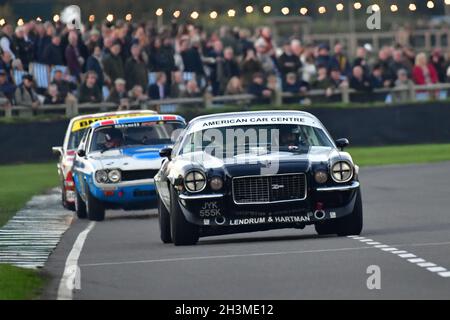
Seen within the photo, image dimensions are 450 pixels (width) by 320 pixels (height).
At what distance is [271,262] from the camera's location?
13.2 m

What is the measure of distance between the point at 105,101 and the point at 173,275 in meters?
22.1

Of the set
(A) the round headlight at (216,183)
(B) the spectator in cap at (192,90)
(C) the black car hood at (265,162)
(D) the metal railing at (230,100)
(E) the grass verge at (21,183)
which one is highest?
(C) the black car hood at (265,162)

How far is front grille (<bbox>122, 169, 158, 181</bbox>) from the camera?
21.2 m

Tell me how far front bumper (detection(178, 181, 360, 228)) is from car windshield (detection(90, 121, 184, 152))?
6.62 m

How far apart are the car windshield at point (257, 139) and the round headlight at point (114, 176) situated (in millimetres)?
4531

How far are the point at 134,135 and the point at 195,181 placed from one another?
742 cm

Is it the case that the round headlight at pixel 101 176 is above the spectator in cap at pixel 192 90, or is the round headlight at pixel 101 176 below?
above

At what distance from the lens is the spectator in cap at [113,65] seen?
109 ft

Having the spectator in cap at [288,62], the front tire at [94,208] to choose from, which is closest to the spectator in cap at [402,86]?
the spectator in cap at [288,62]

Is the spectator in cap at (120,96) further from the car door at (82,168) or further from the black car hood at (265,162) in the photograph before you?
the black car hood at (265,162)

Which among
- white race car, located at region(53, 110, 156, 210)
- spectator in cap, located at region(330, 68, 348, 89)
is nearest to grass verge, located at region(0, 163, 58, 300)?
white race car, located at region(53, 110, 156, 210)

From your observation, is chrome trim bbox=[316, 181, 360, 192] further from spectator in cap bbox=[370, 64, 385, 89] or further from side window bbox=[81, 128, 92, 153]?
spectator in cap bbox=[370, 64, 385, 89]

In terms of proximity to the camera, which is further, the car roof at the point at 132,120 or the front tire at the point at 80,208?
the car roof at the point at 132,120
